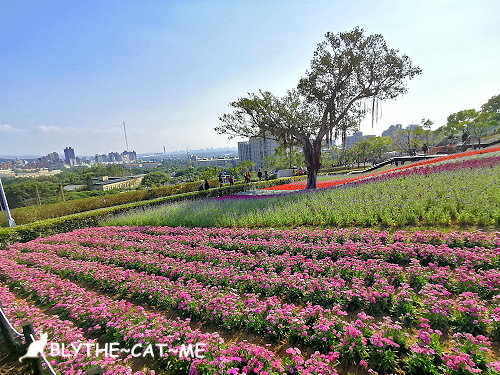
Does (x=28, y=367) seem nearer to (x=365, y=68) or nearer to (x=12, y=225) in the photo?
(x=12, y=225)

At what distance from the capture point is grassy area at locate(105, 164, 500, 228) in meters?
7.02

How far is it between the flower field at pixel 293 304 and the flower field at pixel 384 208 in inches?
56.9

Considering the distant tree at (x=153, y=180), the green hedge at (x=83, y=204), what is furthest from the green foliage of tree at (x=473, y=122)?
the distant tree at (x=153, y=180)

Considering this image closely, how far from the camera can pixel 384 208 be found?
8398mm

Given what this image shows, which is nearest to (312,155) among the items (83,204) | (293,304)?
(293,304)

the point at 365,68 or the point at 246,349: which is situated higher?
the point at 365,68

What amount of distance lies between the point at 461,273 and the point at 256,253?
13.4ft

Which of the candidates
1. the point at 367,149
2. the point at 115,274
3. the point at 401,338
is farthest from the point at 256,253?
the point at 367,149

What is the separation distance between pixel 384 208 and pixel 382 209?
0.14 meters

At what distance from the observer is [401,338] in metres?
3.02

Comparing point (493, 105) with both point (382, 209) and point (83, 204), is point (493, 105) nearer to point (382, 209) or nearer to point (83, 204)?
point (382, 209)

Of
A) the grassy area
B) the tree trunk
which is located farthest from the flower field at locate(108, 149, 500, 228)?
the tree trunk

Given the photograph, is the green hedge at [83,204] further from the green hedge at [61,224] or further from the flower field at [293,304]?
the flower field at [293,304]

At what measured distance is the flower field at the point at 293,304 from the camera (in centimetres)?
291
